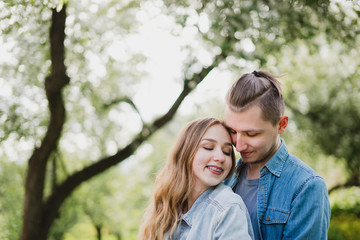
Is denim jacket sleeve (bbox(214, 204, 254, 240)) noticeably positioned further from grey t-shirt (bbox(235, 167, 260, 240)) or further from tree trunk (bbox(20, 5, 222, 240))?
tree trunk (bbox(20, 5, 222, 240))

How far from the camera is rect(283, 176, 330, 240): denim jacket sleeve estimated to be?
2.43 metres

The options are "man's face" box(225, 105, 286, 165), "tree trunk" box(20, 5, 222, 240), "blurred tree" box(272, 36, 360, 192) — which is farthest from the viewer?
"blurred tree" box(272, 36, 360, 192)

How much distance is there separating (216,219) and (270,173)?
545 mm

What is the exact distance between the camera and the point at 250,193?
9.83 ft

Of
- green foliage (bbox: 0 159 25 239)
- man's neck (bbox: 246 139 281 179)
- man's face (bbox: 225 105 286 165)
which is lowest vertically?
green foliage (bbox: 0 159 25 239)

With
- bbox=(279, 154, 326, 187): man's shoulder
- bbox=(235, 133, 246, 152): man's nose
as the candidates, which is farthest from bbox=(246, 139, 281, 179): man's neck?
bbox=(235, 133, 246, 152): man's nose

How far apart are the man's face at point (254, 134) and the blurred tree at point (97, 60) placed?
8.92 feet

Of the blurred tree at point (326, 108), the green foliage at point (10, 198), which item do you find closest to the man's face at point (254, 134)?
the green foliage at point (10, 198)

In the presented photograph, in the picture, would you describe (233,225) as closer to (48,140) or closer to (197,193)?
(197,193)

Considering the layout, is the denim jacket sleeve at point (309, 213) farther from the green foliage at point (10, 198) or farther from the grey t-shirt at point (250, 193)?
the green foliage at point (10, 198)

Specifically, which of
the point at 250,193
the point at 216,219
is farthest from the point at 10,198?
the point at 216,219

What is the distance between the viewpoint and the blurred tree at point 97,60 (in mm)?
5934

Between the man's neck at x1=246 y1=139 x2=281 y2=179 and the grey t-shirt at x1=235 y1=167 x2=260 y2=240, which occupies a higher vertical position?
the man's neck at x1=246 y1=139 x2=281 y2=179

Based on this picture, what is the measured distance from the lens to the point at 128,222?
58.0 ft
